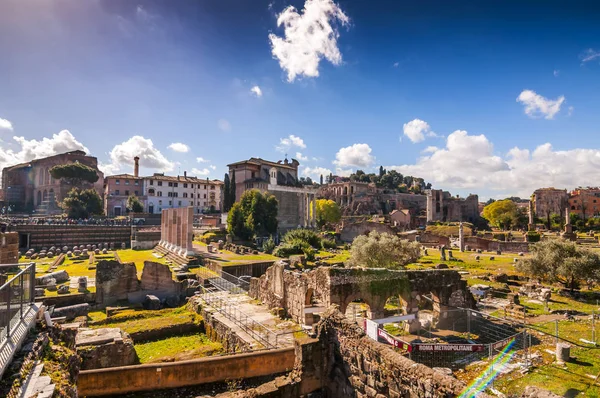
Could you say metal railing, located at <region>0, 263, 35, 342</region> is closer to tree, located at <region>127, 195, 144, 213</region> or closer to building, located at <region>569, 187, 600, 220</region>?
tree, located at <region>127, 195, 144, 213</region>

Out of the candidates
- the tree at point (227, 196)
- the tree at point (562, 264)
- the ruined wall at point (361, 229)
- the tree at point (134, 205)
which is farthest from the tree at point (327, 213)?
the tree at point (562, 264)

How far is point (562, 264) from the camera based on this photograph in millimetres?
23172

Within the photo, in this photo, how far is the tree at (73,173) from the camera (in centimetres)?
6875

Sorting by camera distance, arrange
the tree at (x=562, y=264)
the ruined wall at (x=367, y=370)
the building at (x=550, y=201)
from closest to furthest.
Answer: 1. the ruined wall at (x=367, y=370)
2. the tree at (x=562, y=264)
3. the building at (x=550, y=201)

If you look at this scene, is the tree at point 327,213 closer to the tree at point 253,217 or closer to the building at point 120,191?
the tree at point 253,217

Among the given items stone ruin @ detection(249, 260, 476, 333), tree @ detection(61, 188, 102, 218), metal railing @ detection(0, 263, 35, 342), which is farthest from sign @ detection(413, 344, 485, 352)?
tree @ detection(61, 188, 102, 218)

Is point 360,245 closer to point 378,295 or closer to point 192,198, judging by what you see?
point 378,295

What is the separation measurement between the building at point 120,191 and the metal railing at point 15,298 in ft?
239

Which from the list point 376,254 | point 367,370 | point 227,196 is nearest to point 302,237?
point 376,254

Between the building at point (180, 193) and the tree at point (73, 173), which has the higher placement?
the tree at point (73, 173)

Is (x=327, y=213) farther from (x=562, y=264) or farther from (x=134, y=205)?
(x=562, y=264)

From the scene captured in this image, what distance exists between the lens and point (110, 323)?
16.9m

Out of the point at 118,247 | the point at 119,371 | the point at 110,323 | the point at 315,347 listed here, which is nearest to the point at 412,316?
the point at 315,347

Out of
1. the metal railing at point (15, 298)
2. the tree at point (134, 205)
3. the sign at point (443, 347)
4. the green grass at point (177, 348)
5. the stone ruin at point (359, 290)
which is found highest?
the tree at point (134, 205)
